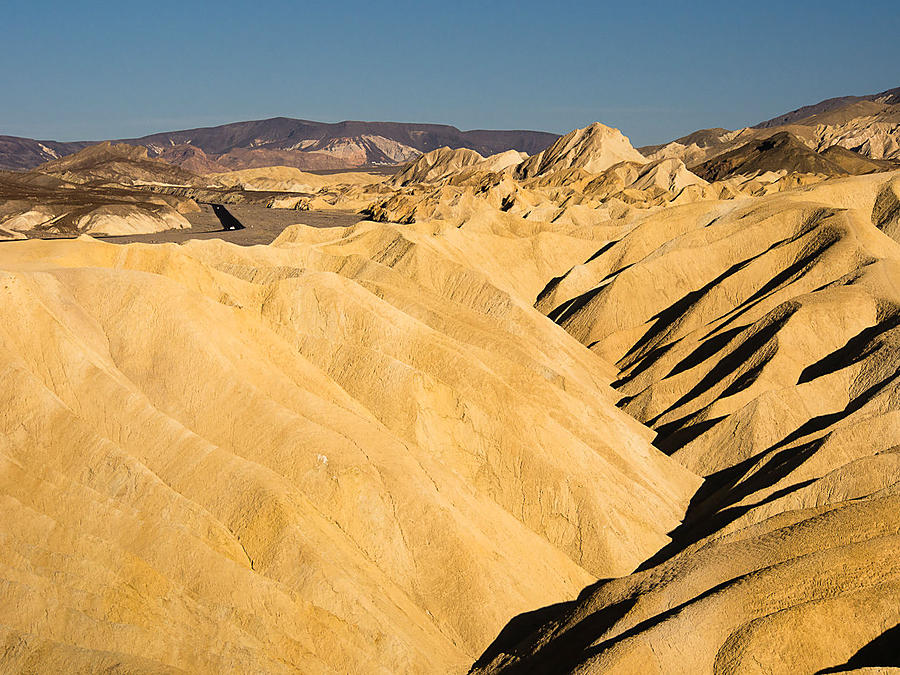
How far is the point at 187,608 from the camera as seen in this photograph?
1366 centimetres

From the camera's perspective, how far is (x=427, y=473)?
19016 millimetres

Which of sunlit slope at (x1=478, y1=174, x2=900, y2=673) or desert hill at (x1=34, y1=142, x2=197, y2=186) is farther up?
desert hill at (x1=34, y1=142, x2=197, y2=186)

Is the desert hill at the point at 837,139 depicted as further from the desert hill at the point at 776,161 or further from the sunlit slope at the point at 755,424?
the sunlit slope at the point at 755,424

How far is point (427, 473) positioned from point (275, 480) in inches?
148

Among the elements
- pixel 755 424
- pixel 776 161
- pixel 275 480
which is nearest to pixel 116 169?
pixel 776 161

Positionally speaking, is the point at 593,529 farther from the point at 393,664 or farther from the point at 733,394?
the point at 733,394

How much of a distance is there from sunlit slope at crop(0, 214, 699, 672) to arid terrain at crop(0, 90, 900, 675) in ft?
0.20

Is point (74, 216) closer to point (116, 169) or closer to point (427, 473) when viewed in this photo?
point (427, 473)

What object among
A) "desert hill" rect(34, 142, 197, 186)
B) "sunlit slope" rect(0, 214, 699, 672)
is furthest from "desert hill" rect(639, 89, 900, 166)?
"sunlit slope" rect(0, 214, 699, 672)

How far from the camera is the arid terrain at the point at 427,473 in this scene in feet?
45.0

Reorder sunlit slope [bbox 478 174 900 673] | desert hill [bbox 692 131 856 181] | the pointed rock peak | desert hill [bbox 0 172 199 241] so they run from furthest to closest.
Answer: the pointed rock peak, desert hill [bbox 692 131 856 181], desert hill [bbox 0 172 199 241], sunlit slope [bbox 478 174 900 673]

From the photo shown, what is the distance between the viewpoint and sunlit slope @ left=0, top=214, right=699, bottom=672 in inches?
535

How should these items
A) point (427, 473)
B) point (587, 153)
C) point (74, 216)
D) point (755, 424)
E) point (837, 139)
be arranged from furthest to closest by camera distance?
1. point (837, 139)
2. point (587, 153)
3. point (74, 216)
4. point (755, 424)
5. point (427, 473)

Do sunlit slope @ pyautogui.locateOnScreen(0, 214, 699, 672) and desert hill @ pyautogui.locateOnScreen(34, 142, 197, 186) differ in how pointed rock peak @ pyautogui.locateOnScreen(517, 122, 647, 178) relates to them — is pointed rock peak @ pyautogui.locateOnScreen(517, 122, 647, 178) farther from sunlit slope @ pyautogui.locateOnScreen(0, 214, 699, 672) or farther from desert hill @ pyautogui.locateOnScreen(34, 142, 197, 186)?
sunlit slope @ pyautogui.locateOnScreen(0, 214, 699, 672)
